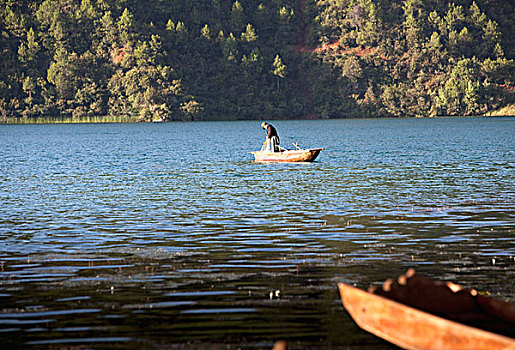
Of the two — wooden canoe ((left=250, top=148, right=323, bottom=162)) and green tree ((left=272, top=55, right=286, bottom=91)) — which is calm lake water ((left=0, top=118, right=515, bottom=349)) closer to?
wooden canoe ((left=250, top=148, right=323, bottom=162))

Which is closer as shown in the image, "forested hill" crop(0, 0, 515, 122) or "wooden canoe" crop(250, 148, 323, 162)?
"wooden canoe" crop(250, 148, 323, 162)

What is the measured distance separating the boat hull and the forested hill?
171 metres

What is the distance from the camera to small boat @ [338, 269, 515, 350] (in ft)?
28.8

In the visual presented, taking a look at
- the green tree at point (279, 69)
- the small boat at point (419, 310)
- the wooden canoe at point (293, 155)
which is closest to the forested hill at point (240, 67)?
the green tree at point (279, 69)

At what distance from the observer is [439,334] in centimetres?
838

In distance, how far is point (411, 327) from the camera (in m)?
8.84

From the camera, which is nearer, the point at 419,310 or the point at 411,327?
the point at 411,327

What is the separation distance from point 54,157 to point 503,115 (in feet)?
455

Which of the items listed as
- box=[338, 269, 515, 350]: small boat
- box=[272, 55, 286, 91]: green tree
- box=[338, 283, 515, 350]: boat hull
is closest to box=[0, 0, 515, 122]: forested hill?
box=[272, 55, 286, 91]: green tree

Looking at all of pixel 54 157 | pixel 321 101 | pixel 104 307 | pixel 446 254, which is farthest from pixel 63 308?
pixel 321 101

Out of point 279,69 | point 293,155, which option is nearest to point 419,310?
point 293,155

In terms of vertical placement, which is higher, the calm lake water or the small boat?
the small boat

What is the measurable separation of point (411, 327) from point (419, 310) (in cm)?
40

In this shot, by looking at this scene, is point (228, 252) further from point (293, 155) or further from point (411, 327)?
point (293, 155)
